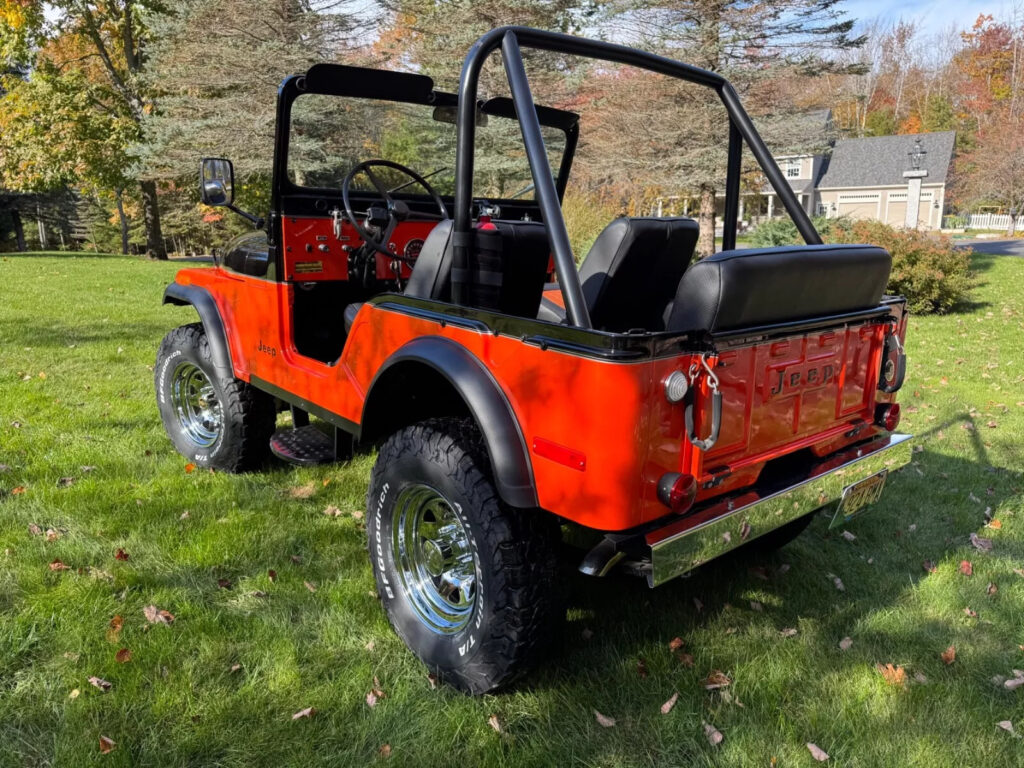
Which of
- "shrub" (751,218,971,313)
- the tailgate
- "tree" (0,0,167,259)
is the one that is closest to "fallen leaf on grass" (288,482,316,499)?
the tailgate

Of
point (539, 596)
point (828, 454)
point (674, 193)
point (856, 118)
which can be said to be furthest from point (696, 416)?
point (856, 118)

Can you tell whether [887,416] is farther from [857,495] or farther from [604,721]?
[604,721]

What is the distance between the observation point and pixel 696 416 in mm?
2094

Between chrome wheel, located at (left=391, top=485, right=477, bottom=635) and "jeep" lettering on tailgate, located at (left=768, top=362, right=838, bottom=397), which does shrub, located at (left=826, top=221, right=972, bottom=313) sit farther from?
chrome wheel, located at (left=391, top=485, right=477, bottom=635)

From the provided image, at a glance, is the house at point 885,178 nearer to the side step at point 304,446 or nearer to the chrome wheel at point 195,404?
the chrome wheel at point 195,404

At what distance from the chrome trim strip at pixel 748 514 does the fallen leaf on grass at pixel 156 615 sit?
1.87 m

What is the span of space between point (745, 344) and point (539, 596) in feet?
3.26

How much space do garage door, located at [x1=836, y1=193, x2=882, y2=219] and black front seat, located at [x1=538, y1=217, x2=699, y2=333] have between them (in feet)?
136

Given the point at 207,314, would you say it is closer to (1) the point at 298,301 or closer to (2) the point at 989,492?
(1) the point at 298,301

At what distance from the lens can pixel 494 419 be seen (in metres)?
2.21

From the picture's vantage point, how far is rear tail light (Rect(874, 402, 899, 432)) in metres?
2.92

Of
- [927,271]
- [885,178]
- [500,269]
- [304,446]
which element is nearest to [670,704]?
[500,269]

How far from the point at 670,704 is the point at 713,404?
3.52 ft

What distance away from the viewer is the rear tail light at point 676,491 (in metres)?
2.05
